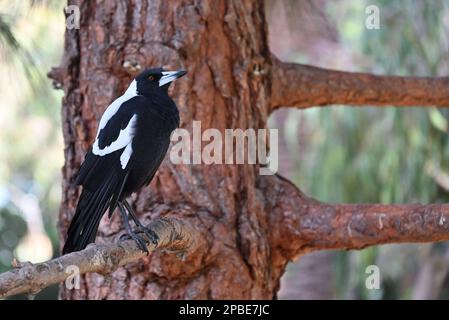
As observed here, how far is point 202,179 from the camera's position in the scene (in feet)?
9.67

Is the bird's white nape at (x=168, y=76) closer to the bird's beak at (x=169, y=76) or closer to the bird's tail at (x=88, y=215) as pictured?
the bird's beak at (x=169, y=76)

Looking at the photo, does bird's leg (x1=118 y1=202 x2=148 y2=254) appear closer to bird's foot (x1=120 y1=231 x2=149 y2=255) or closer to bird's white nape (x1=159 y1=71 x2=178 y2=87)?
bird's foot (x1=120 y1=231 x2=149 y2=255)

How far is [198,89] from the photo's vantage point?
9.83 ft

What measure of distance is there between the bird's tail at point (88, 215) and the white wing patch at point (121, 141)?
0.26 ft

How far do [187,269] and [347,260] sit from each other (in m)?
3.82

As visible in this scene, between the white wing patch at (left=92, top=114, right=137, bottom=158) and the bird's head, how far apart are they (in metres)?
0.10

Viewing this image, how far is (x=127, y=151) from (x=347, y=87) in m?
0.91

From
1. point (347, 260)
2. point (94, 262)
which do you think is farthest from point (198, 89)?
point (347, 260)

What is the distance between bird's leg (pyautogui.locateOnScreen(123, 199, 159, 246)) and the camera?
97.9 inches

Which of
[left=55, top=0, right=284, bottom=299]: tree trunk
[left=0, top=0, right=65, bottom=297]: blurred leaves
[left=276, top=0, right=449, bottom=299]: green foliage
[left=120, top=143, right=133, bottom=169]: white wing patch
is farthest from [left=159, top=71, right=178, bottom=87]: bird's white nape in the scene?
[left=0, top=0, right=65, bottom=297]: blurred leaves

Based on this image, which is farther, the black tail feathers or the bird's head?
the bird's head

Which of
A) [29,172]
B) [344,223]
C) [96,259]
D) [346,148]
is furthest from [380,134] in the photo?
[96,259]

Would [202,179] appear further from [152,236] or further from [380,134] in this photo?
[380,134]

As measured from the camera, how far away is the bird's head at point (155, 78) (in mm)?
2797
